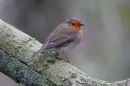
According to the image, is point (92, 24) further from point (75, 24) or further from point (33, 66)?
point (33, 66)

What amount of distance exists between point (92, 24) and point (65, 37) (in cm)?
203

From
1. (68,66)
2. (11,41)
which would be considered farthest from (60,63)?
(11,41)

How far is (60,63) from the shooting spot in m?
4.46

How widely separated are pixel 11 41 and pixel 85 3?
2659 mm

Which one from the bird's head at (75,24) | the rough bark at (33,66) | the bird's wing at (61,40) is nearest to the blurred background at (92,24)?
the bird's head at (75,24)

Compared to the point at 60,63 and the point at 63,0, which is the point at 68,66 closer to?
the point at 60,63

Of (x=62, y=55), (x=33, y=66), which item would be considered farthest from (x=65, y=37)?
(x=33, y=66)

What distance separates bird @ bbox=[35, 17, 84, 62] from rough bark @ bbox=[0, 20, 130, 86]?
0.29m

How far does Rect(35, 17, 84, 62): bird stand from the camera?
16.7 ft

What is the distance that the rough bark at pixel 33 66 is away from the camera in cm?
418

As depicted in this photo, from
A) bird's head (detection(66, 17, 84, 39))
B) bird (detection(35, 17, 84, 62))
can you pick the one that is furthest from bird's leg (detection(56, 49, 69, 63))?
bird's head (detection(66, 17, 84, 39))

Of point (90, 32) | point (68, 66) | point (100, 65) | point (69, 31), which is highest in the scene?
point (90, 32)

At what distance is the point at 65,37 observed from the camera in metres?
5.33

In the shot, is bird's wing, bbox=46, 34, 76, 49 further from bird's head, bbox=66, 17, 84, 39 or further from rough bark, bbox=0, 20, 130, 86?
rough bark, bbox=0, 20, 130, 86
